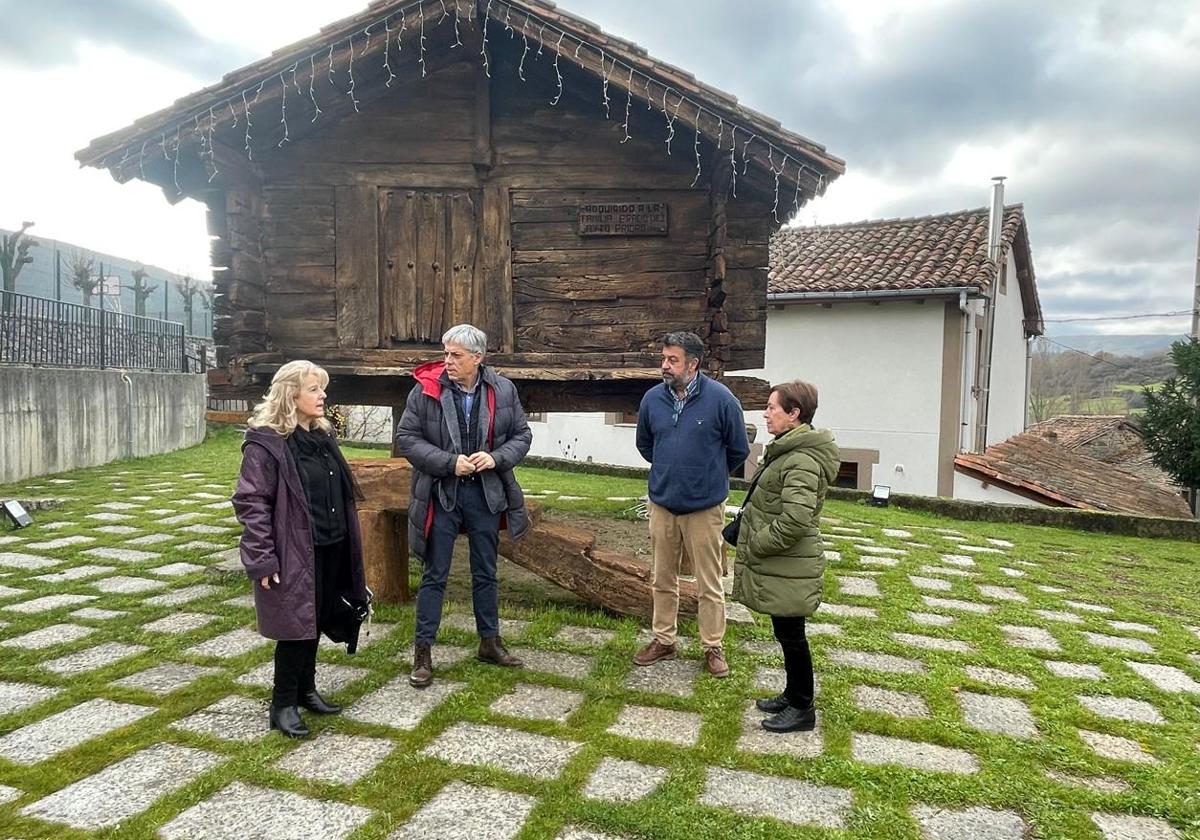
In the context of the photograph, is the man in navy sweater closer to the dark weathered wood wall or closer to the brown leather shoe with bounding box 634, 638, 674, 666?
the brown leather shoe with bounding box 634, 638, 674, 666

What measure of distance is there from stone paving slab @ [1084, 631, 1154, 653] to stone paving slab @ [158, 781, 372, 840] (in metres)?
4.82

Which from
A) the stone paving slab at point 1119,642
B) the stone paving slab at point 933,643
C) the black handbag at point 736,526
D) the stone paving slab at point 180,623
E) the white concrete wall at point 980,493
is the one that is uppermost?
the black handbag at point 736,526

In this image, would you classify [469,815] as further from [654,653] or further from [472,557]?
[654,653]

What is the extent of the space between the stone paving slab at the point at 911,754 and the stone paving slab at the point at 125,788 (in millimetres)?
2814

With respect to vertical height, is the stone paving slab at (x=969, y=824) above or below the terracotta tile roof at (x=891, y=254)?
below

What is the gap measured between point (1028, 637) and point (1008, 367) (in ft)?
53.3

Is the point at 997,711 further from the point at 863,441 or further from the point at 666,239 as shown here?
the point at 863,441

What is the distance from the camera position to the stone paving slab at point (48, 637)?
427 centimetres

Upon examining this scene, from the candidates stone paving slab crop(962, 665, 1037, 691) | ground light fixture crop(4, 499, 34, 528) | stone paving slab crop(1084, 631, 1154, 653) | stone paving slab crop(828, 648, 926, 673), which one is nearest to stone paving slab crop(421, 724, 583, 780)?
stone paving slab crop(828, 648, 926, 673)

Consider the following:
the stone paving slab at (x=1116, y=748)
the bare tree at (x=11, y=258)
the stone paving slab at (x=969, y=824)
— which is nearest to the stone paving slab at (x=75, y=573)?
the stone paving slab at (x=969, y=824)

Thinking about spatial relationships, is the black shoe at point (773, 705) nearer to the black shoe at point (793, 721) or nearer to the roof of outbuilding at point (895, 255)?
the black shoe at point (793, 721)

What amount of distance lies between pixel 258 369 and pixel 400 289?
140 centimetres

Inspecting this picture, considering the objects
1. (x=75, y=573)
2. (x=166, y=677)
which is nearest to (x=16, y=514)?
(x=75, y=573)

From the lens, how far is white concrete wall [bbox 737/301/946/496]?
1448 cm
